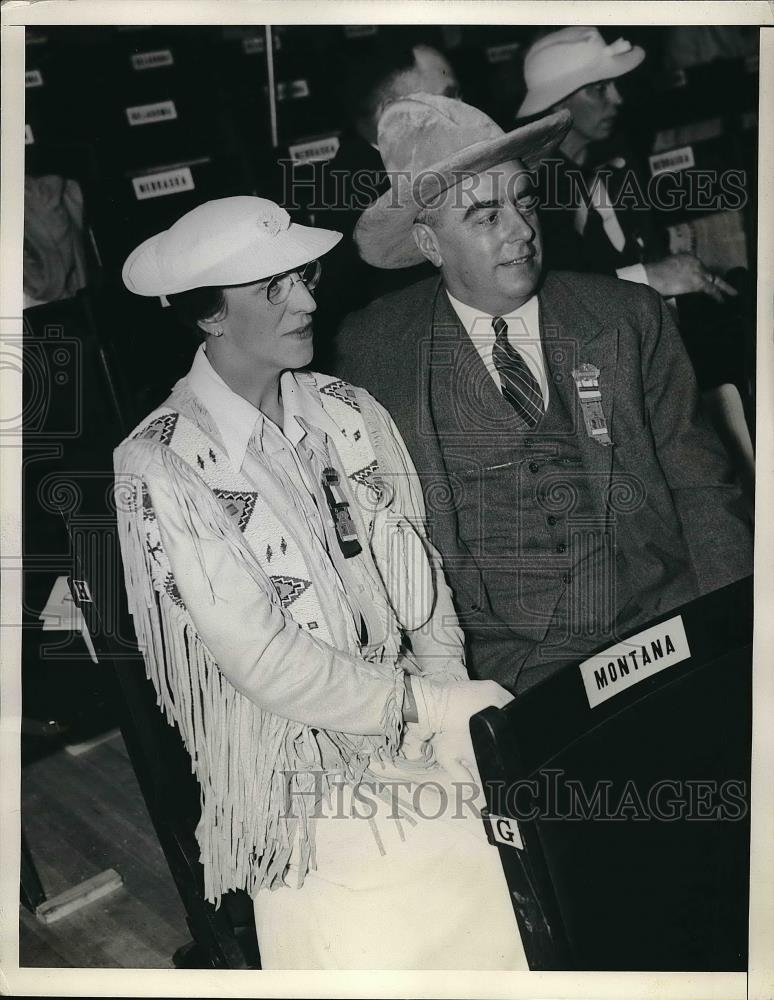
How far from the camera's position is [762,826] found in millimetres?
1765

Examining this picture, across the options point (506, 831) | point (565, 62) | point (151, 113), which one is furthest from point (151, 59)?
point (506, 831)

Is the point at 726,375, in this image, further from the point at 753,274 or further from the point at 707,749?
the point at 707,749

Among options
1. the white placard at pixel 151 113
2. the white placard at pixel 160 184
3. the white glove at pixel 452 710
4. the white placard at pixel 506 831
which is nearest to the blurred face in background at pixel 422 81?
the white placard at pixel 160 184

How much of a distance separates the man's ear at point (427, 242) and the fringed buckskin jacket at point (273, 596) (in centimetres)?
25

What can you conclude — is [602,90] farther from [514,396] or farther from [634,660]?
[634,660]

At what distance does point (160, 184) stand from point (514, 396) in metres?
0.69

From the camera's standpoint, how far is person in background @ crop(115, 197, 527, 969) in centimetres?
155

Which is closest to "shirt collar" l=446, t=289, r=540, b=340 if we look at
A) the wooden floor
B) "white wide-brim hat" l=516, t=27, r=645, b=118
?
"white wide-brim hat" l=516, t=27, r=645, b=118

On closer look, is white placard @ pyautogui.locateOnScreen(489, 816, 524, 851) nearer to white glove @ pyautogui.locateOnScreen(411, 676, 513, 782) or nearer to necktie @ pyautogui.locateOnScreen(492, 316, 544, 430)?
white glove @ pyautogui.locateOnScreen(411, 676, 513, 782)

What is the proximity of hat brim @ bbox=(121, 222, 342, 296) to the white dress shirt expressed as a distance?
0.79 feet

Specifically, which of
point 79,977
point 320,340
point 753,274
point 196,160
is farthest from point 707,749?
point 196,160

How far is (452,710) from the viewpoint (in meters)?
1.60

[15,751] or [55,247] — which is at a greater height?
[55,247]

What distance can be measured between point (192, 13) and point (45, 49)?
10.4 inches
